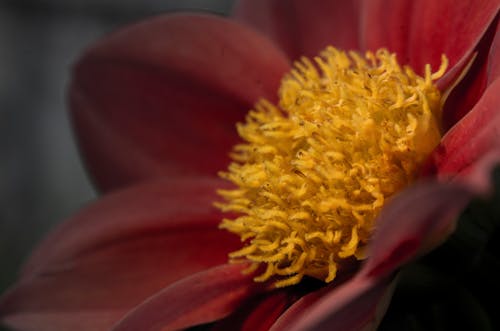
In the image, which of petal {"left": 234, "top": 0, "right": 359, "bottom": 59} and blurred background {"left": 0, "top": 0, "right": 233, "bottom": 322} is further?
blurred background {"left": 0, "top": 0, "right": 233, "bottom": 322}

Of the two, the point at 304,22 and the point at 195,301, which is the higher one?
the point at 304,22

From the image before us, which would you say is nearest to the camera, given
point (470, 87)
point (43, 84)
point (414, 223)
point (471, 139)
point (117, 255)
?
point (414, 223)

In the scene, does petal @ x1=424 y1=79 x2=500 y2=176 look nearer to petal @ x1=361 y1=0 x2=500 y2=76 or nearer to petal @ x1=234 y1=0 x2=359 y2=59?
petal @ x1=361 y1=0 x2=500 y2=76

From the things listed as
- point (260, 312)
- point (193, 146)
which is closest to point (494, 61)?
point (260, 312)

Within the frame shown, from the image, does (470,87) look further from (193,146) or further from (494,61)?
(193,146)

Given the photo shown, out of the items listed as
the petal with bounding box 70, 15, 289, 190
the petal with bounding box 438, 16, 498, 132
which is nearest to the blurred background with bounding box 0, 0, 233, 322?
the petal with bounding box 70, 15, 289, 190

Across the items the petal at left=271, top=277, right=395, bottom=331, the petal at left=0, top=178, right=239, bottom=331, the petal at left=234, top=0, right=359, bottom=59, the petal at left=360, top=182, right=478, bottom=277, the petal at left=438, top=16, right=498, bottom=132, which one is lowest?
the petal at left=271, top=277, right=395, bottom=331
